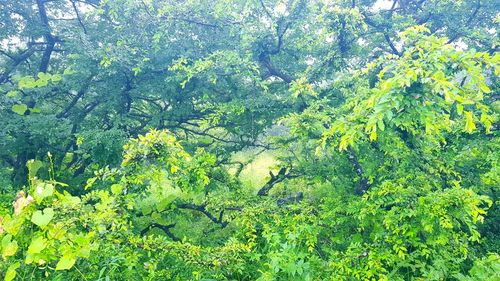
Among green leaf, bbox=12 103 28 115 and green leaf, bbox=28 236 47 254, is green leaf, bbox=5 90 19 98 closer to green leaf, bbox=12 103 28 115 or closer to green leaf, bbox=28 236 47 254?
green leaf, bbox=12 103 28 115

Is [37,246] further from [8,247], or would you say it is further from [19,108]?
[19,108]

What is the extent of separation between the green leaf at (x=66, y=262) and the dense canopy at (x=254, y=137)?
0.04m

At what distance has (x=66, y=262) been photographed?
142 cm

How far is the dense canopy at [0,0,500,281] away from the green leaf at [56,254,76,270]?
0.14 feet

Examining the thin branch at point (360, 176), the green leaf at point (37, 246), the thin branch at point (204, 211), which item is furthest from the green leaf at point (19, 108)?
the thin branch at point (360, 176)

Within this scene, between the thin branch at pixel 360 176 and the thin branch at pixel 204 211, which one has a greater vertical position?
the thin branch at pixel 360 176

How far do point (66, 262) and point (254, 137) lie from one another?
4.28m

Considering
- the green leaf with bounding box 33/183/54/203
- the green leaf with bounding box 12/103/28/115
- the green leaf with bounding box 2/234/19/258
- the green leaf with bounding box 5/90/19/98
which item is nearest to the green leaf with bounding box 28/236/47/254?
the green leaf with bounding box 2/234/19/258

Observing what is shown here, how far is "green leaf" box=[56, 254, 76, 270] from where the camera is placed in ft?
4.58

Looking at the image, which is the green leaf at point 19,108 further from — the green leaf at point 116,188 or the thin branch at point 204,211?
the green leaf at point 116,188

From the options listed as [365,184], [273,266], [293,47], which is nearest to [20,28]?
[293,47]

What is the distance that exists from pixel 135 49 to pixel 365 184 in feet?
11.8

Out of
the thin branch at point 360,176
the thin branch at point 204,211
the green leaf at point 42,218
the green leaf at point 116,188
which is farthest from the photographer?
the thin branch at point 204,211

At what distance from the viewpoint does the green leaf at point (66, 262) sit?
140 centimetres
